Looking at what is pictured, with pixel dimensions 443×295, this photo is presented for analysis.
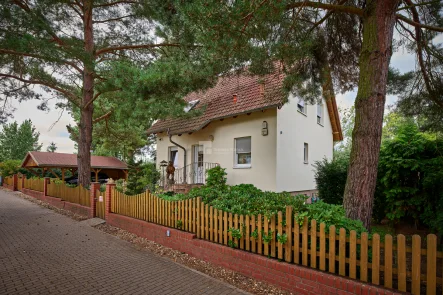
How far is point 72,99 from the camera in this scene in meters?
Result: 12.7

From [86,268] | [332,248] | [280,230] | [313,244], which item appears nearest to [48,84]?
[86,268]

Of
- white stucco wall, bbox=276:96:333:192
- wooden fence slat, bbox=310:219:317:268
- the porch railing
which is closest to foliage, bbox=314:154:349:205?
white stucco wall, bbox=276:96:333:192

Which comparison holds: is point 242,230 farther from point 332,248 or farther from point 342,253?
point 342,253

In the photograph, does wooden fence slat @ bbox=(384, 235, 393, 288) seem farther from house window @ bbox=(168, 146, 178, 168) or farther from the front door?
house window @ bbox=(168, 146, 178, 168)

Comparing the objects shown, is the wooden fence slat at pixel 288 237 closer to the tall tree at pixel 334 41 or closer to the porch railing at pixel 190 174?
the tall tree at pixel 334 41

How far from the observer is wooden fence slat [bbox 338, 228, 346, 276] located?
361cm

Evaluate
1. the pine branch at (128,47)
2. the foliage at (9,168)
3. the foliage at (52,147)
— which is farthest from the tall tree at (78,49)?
the foliage at (52,147)

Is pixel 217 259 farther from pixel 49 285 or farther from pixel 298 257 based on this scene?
pixel 49 285

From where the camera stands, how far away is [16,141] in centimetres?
5181

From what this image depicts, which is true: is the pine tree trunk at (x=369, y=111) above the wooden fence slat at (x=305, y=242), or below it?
above

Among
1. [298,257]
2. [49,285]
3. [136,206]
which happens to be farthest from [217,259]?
[136,206]

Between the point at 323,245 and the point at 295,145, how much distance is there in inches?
365

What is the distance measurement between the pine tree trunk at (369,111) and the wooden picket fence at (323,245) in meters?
1.17

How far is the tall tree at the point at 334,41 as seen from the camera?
518 centimetres
